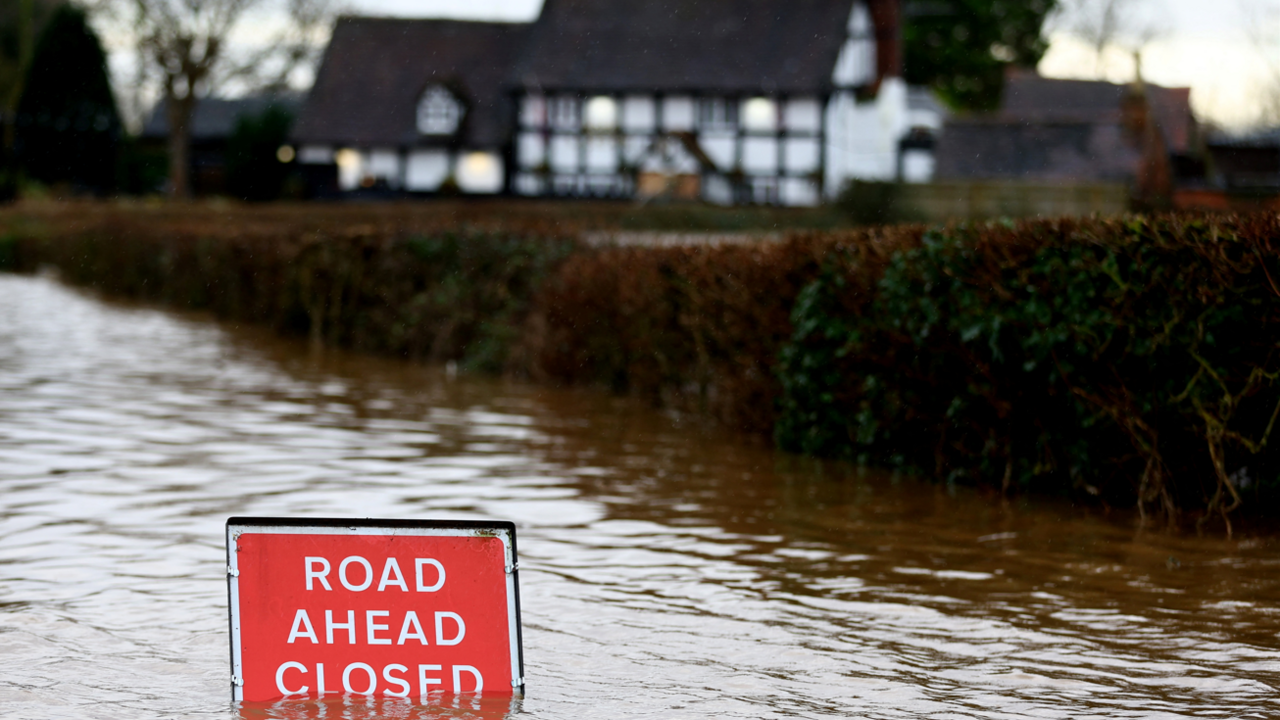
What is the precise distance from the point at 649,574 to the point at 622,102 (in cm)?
4751

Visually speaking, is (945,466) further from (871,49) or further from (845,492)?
(871,49)

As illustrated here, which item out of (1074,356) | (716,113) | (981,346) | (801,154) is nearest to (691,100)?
(716,113)

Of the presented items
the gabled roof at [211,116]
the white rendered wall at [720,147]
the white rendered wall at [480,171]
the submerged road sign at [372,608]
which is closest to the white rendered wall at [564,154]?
the white rendered wall at [480,171]

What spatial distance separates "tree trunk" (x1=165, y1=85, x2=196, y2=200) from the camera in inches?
2211

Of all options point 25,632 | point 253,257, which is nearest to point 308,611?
point 25,632

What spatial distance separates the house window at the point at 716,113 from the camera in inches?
2077

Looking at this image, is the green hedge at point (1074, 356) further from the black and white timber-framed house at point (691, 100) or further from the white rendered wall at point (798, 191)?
the white rendered wall at point (798, 191)

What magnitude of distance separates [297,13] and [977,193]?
25.0 m

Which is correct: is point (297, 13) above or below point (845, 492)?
above

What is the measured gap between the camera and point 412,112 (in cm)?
5756

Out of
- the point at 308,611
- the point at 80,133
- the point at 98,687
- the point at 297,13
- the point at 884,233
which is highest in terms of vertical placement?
the point at 297,13

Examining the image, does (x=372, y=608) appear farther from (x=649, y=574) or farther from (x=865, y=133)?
(x=865, y=133)

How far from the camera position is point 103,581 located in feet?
22.9

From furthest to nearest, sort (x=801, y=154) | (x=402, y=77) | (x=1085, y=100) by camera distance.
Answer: (x=1085, y=100), (x=402, y=77), (x=801, y=154)
